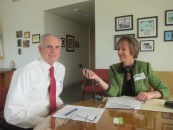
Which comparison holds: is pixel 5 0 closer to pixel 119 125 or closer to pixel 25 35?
pixel 25 35

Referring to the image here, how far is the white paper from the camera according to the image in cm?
112

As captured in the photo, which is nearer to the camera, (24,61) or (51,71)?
(51,71)

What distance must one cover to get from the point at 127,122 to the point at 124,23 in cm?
320

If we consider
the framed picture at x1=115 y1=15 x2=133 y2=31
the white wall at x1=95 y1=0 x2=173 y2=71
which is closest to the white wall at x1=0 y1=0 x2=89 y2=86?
the white wall at x1=95 y1=0 x2=173 y2=71

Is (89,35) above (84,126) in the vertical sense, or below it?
above

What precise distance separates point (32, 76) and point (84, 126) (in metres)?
0.76

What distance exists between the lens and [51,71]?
1.68 metres

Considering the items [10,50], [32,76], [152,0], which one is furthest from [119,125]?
[10,50]

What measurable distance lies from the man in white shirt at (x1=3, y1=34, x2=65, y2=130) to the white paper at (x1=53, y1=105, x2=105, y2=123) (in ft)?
0.86

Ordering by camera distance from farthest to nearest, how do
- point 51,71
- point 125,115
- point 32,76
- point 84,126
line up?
point 51,71 < point 32,76 < point 125,115 < point 84,126

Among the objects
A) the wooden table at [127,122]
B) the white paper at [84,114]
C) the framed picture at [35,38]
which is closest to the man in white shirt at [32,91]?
the white paper at [84,114]

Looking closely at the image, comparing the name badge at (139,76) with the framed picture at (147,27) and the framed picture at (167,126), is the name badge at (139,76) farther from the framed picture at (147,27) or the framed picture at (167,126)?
the framed picture at (147,27)

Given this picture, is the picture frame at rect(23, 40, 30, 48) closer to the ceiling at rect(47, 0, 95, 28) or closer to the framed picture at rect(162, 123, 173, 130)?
the ceiling at rect(47, 0, 95, 28)

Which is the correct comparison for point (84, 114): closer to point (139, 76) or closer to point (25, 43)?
point (139, 76)
